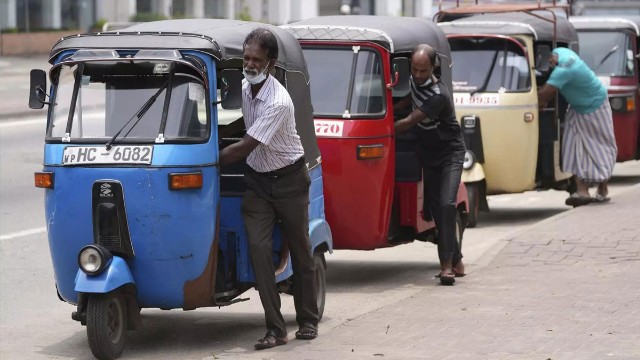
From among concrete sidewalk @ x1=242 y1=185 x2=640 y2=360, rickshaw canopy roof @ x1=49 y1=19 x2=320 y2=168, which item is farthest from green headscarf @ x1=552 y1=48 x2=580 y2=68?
rickshaw canopy roof @ x1=49 y1=19 x2=320 y2=168

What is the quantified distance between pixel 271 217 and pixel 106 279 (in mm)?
1088

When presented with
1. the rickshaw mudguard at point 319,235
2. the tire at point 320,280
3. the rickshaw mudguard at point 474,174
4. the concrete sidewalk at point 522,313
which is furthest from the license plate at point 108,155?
the rickshaw mudguard at point 474,174

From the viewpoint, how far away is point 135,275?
25.7 feet

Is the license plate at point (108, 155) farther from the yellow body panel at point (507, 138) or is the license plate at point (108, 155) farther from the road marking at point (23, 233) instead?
the yellow body panel at point (507, 138)

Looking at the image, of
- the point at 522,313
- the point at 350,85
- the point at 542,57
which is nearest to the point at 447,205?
the point at 350,85

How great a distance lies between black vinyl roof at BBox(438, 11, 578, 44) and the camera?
49.2 ft

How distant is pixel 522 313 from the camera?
8.82m

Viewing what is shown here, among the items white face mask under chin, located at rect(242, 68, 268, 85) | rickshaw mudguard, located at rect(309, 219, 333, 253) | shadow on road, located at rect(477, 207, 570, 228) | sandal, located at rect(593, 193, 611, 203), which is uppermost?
white face mask under chin, located at rect(242, 68, 268, 85)

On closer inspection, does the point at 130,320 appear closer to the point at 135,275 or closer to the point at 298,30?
the point at 135,275

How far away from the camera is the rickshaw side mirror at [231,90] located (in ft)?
26.3

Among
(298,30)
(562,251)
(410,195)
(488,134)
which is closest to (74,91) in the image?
(298,30)

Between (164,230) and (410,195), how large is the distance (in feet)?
12.2

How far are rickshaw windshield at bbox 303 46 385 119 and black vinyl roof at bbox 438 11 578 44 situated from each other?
4.50 metres

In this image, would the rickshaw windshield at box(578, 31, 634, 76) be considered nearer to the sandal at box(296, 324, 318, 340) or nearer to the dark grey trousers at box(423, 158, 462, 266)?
the dark grey trousers at box(423, 158, 462, 266)
